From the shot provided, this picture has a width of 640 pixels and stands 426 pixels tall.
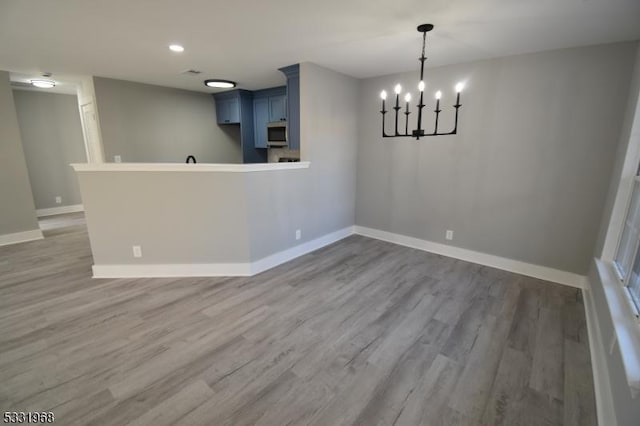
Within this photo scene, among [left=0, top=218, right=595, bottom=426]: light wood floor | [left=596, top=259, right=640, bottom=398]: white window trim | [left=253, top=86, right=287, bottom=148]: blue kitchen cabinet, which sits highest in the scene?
[left=253, top=86, right=287, bottom=148]: blue kitchen cabinet

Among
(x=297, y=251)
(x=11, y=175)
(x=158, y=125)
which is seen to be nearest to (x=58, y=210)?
(x=11, y=175)

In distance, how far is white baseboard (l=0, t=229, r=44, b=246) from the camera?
14.3 feet

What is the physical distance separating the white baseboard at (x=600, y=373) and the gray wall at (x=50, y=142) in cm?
871

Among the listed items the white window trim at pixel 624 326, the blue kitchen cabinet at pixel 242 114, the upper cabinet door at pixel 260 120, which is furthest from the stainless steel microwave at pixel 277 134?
the white window trim at pixel 624 326

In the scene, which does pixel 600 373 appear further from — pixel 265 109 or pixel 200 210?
pixel 265 109

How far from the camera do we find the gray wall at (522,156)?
285 centimetres

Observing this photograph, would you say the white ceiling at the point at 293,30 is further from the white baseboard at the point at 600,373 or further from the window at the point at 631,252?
the white baseboard at the point at 600,373

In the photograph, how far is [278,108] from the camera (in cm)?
534

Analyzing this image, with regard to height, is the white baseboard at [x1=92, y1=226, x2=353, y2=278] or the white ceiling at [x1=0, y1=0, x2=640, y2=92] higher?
the white ceiling at [x1=0, y1=0, x2=640, y2=92]

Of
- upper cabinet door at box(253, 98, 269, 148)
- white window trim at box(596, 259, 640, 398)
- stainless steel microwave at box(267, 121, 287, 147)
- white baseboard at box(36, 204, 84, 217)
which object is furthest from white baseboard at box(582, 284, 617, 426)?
white baseboard at box(36, 204, 84, 217)

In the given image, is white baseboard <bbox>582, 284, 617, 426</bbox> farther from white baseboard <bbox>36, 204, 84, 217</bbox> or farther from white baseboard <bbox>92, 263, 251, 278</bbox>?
white baseboard <bbox>36, 204, 84, 217</bbox>

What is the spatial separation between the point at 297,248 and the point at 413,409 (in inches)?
99.9

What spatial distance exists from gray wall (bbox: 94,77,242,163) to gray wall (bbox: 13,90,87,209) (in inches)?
101

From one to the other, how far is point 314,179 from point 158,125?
3315 millimetres
